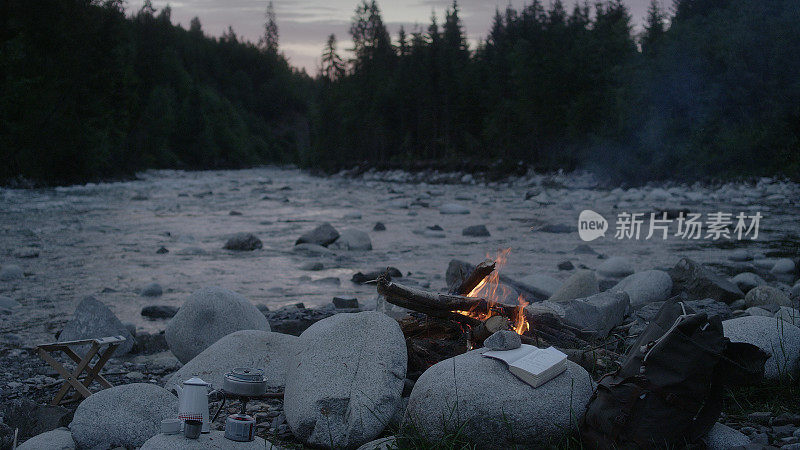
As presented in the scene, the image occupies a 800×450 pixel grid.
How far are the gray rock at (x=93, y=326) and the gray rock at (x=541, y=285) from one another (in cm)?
445

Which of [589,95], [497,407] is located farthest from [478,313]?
[589,95]

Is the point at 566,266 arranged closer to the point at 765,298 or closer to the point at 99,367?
the point at 765,298

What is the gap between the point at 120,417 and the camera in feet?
12.8

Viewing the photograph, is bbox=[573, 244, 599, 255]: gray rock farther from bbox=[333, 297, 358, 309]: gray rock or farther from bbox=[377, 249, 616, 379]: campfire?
bbox=[377, 249, 616, 379]: campfire

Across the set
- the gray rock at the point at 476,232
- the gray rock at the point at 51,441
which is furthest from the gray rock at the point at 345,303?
the gray rock at the point at 476,232

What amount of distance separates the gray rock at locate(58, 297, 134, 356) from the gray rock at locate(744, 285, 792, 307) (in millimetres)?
6421

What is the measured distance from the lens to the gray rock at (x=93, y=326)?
6.03m

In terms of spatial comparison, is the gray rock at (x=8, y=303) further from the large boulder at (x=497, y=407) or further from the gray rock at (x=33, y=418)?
the large boulder at (x=497, y=407)

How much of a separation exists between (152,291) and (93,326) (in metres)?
2.80

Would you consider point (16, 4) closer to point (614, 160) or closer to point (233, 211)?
point (233, 211)

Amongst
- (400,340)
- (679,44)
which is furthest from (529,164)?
(400,340)

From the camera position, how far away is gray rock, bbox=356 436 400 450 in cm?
345

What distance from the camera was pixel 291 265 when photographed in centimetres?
1128

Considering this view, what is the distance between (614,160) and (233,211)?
2394 cm
